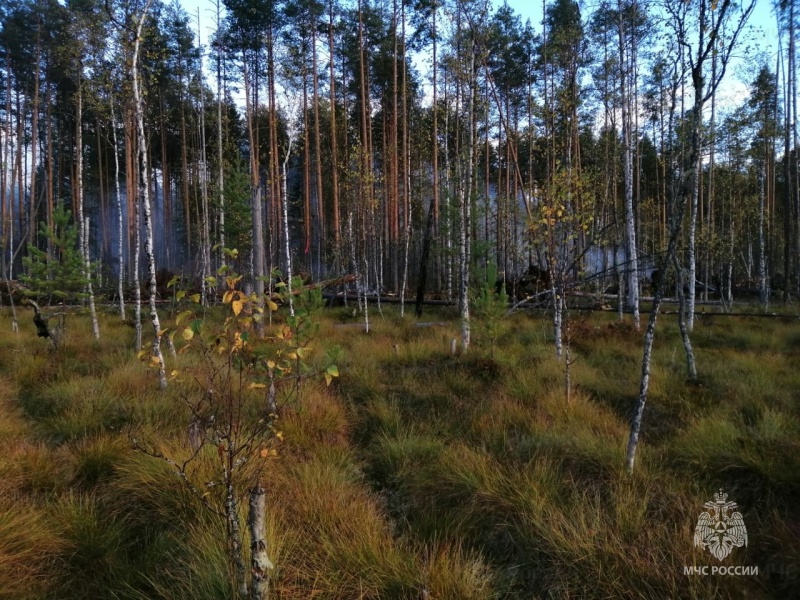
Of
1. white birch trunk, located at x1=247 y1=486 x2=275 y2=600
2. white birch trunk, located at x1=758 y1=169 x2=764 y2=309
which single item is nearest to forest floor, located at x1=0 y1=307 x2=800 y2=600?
white birch trunk, located at x1=247 y1=486 x2=275 y2=600

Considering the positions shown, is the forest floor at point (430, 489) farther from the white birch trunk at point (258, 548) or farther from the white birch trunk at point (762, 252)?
the white birch trunk at point (762, 252)

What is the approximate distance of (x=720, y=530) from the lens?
97.7 inches

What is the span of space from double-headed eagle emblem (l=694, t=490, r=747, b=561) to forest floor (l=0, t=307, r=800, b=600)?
0.19ft

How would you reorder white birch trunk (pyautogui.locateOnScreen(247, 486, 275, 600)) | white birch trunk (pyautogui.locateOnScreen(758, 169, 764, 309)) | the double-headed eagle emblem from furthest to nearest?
white birch trunk (pyautogui.locateOnScreen(758, 169, 764, 309)) < the double-headed eagle emblem < white birch trunk (pyautogui.locateOnScreen(247, 486, 275, 600))

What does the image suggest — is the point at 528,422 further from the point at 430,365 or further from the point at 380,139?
the point at 380,139

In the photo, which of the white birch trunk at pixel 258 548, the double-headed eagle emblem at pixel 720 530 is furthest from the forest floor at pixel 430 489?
the white birch trunk at pixel 258 548

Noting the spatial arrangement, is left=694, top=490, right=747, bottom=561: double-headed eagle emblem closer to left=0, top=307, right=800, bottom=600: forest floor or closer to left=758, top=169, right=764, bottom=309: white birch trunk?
left=0, top=307, right=800, bottom=600: forest floor

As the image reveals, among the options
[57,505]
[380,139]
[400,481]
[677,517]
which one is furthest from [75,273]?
[380,139]

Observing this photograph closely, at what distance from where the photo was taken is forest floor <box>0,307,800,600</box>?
7.38 feet

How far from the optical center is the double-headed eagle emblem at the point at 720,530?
7.73 ft

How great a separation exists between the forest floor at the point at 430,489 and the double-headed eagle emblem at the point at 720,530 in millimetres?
57

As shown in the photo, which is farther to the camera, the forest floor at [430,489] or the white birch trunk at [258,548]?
the forest floor at [430,489]

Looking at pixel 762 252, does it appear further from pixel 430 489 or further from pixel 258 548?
pixel 258 548

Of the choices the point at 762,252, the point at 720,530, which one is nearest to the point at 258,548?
the point at 720,530
